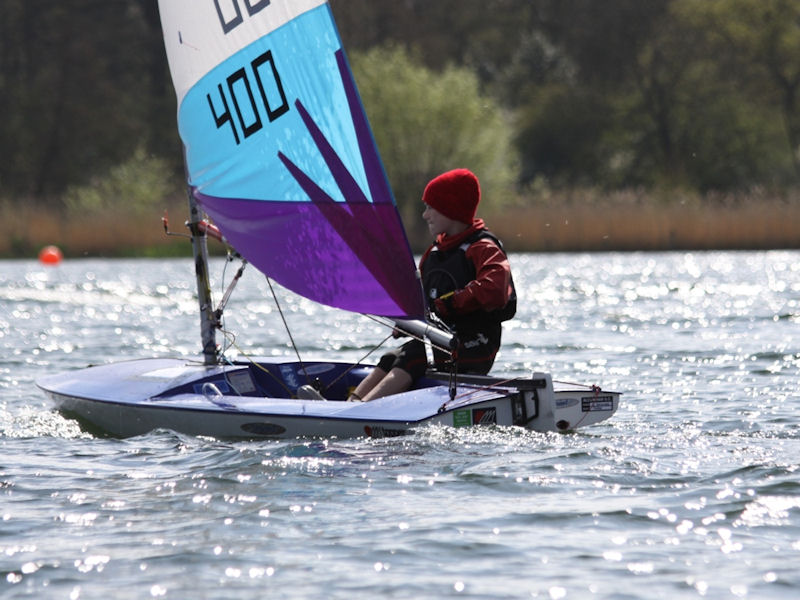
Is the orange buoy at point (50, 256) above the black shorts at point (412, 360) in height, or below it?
above

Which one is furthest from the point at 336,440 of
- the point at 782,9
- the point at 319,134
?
the point at 782,9

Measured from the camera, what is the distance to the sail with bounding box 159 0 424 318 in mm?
6387

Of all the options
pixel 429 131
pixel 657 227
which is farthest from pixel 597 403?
pixel 429 131

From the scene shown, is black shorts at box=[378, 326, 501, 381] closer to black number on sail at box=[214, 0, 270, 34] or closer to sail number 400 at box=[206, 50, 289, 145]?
sail number 400 at box=[206, 50, 289, 145]

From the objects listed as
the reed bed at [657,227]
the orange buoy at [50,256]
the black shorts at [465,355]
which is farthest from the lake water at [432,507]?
the orange buoy at [50,256]

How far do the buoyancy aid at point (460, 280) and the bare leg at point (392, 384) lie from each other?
0.32 m

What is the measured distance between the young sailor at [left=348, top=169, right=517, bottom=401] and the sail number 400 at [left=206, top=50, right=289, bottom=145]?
0.84m

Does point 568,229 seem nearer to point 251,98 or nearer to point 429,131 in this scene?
point 429,131

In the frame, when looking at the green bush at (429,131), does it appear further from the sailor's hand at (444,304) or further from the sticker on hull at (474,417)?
the sticker on hull at (474,417)

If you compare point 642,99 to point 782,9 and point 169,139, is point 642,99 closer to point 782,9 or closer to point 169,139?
point 782,9

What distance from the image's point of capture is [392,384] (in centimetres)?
634

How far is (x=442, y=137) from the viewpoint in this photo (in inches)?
1109

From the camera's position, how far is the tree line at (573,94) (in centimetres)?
3691

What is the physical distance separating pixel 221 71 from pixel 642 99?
3402cm
